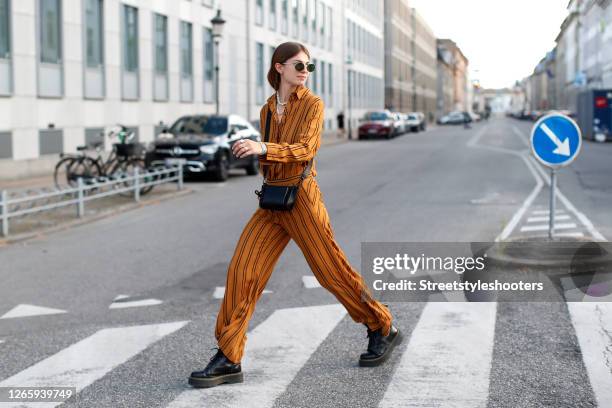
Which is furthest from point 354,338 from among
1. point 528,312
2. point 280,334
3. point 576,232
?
point 576,232

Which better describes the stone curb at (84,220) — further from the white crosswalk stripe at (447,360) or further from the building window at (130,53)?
the building window at (130,53)

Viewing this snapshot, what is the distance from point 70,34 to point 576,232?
57.2 ft

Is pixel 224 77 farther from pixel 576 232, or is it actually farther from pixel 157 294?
pixel 157 294

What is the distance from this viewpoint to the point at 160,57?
103 ft

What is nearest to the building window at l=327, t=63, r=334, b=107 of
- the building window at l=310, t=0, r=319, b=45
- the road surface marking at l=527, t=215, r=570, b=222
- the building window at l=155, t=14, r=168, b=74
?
the building window at l=310, t=0, r=319, b=45

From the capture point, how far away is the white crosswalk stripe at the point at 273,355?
462cm

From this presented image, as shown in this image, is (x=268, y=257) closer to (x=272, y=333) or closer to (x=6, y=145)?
(x=272, y=333)

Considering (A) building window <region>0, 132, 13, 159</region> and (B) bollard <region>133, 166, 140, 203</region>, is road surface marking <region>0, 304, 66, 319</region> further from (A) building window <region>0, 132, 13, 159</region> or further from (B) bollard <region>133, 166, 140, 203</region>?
(A) building window <region>0, 132, 13, 159</region>

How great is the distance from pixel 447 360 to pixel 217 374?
4.49ft

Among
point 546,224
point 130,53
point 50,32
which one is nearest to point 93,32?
point 50,32

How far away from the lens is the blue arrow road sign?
9.18m

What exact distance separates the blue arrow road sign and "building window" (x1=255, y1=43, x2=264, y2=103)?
1356 inches

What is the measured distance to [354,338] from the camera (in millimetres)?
5918

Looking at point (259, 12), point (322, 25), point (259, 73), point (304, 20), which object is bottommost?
point (259, 73)
